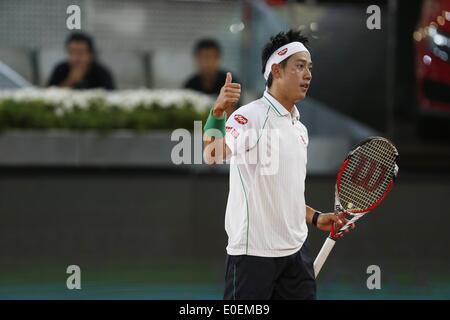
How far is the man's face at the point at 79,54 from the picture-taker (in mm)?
8555

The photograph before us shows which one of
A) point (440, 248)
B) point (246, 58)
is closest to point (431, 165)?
point (440, 248)

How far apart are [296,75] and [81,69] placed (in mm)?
4830

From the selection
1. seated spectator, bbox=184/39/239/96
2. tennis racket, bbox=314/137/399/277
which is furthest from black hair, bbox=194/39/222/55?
tennis racket, bbox=314/137/399/277

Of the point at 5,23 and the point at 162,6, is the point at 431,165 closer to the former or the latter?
the point at 162,6

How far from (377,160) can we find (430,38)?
206 inches

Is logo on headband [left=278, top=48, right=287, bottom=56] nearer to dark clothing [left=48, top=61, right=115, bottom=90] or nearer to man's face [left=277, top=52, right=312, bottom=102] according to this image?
man's face [left=277, top=52, right=312, bottom=102]

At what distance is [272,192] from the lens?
13.2ft

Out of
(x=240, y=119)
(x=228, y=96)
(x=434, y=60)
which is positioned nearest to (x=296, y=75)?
(x=240, y=119)

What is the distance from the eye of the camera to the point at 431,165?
29.5 feet

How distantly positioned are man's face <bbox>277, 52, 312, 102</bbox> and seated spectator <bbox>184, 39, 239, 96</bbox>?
4568 mm

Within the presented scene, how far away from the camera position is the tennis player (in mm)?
4020

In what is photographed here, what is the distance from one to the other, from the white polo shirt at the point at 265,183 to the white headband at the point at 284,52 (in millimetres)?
154

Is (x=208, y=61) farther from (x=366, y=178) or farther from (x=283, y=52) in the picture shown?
(x=283, y=52)

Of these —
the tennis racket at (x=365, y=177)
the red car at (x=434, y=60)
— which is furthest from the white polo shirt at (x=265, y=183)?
the red car at (x=434, y=60)
